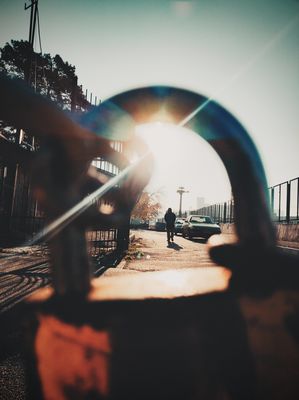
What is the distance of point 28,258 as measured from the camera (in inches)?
299

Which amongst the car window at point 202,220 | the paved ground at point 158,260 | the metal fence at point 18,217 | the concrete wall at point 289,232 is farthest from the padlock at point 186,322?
the car window at point 202,220

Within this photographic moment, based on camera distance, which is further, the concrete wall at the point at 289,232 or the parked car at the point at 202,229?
the parked car at the point at 202,229

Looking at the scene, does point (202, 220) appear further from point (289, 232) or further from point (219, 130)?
point (219, 130)

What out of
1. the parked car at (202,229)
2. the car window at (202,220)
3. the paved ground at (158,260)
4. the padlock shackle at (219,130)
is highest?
the car window at (202,220)

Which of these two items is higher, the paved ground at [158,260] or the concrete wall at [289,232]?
the concrete wall at [289,232]

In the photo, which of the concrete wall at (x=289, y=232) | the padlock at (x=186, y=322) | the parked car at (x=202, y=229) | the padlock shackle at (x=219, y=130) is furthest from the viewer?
the parked car at (x=202, y=229)

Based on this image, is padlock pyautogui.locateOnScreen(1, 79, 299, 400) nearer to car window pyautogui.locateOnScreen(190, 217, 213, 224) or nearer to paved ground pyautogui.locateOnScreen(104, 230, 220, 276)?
paved ground pyautogui.locateOnScreen(104, 230, 220, 276)

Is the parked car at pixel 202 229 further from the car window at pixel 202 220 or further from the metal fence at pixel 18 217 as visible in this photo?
the metal fence at pixel 18 217

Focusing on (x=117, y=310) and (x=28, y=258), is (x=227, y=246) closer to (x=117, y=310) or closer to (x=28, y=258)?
(x=117, y=310)

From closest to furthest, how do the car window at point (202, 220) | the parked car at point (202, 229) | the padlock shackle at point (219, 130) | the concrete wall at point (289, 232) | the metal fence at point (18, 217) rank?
the padlock shackle at point (219, 130), the metal fence at point (18, 217), the concrete wall at point (289, 232), the parked car at point (202, 229), the car window at point (202, 220)

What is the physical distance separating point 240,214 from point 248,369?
0.35 meters

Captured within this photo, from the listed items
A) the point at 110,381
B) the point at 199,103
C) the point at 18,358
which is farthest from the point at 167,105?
the point at 18,358

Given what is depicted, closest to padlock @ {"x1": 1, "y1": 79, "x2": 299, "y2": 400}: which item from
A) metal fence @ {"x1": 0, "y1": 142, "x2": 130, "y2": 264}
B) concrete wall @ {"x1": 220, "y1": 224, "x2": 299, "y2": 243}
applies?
metal fence @ {"x1": 0, "y1": 142, "x2": 130, "y2": 264}

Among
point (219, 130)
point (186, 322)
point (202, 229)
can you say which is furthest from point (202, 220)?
point (186, 322)
